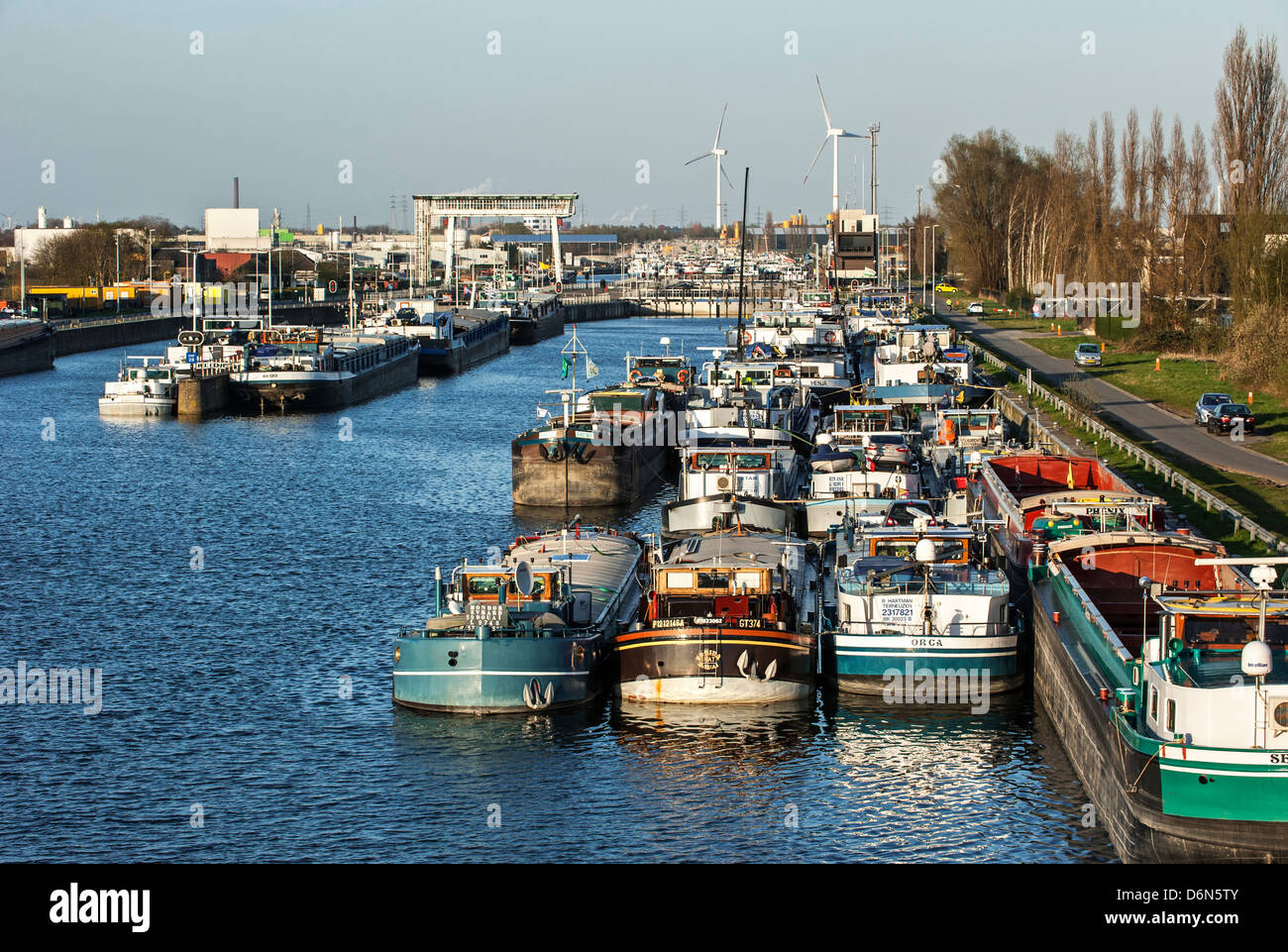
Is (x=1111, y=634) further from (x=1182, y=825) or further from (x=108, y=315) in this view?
(x=108, y=315)

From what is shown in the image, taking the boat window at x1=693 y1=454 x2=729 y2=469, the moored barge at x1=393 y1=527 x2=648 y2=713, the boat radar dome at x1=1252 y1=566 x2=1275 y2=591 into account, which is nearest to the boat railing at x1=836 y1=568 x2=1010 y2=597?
the moored barge at x1=393 y1=527 x2=648 y2=713

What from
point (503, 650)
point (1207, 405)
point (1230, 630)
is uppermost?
point (1207, 405)

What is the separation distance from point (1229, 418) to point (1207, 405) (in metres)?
2.88

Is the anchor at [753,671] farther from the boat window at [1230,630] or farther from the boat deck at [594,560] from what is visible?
the boat window at [1230,630]

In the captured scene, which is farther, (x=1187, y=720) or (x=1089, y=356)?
(x=1089, y=356)

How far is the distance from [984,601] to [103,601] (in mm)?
21628

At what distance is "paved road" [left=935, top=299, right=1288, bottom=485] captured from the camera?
156 feet

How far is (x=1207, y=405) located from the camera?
187 feet

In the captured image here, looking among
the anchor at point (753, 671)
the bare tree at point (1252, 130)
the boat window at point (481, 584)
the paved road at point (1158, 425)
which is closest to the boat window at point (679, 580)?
the anchor at point (753, 671)

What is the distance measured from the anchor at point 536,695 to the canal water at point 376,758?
254 millimetres

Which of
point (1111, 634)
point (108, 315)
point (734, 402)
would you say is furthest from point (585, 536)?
point (108, 315)

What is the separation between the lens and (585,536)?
3662 cm

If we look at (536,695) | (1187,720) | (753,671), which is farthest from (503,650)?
(1187,720)

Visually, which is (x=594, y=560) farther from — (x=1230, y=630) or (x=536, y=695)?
(x=1230, y=630)
